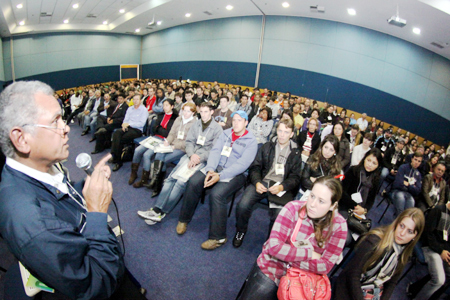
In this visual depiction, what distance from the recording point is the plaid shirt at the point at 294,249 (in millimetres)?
1603

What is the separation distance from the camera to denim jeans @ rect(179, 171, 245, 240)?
8.57ft

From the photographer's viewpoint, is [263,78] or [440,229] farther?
[263,78]

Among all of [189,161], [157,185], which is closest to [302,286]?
[189,161]

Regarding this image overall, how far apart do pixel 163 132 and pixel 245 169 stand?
2077 mm

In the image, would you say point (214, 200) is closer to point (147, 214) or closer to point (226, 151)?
point (226, 151)

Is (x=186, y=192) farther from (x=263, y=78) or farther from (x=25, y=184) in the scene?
(x=263, y=78)

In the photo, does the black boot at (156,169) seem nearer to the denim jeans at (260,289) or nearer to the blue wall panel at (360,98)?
the denim jeans at (260,289)

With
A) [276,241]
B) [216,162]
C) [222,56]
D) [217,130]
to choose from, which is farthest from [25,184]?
[222,56]

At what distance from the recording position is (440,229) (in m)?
2.51

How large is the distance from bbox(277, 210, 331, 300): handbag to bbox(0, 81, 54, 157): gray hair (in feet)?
5.45

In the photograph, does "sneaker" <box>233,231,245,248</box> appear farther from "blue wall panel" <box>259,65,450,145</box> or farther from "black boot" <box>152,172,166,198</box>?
"blue wall panel" <box>259,65,450,145</box>

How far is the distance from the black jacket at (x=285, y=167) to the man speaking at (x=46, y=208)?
202cm

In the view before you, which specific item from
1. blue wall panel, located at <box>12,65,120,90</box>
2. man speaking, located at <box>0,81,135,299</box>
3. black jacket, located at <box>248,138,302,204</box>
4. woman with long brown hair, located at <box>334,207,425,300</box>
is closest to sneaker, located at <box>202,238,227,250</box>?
black jacket, located at <box>248,138,302,204</box>

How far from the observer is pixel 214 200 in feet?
8.66
